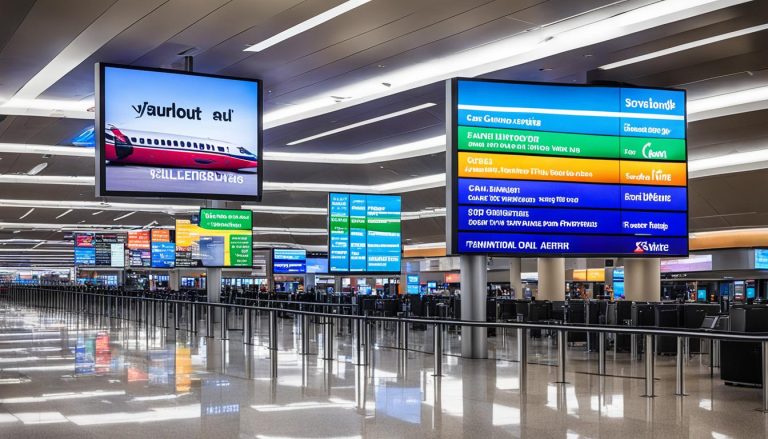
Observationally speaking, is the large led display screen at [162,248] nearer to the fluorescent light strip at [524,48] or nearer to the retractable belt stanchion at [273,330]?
the fluorescent light strip at [524,48]

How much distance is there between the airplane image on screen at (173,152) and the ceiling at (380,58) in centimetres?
146

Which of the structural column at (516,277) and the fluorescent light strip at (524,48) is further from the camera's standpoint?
the structural column at (516,277)

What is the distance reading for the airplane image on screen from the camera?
10117 mm

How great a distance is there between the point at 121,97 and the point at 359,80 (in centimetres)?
447

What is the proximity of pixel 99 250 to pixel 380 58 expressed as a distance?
2968cm

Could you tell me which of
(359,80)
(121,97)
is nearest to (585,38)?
(359,80)

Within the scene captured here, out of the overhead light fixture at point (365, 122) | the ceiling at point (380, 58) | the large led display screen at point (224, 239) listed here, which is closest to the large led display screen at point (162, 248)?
the large led display screen at point (224, 239)

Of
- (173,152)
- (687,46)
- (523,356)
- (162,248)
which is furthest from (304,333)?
(162,248)

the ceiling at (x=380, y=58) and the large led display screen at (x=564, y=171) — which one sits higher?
the ceiling at (x=380, y=58)

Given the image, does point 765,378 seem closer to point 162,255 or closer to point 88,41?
point 88,41

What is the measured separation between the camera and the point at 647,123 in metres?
11.0

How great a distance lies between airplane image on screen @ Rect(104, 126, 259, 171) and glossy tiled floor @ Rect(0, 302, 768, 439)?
263 cm

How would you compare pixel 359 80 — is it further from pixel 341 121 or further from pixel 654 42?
pixel 654 42

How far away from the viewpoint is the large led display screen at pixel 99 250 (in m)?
38.7
